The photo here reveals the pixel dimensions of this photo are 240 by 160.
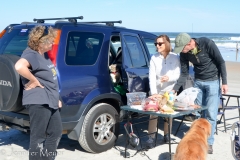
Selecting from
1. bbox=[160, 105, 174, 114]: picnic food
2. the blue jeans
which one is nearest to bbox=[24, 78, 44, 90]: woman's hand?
bbox=[160, 105, 174, 114]: picnic food

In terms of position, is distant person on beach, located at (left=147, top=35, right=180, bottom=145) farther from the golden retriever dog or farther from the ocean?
the ocean

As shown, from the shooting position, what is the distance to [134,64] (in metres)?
5.32

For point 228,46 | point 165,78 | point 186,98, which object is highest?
point 165,78

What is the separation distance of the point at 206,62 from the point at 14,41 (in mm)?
2930

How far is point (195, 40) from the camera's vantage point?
4.71m

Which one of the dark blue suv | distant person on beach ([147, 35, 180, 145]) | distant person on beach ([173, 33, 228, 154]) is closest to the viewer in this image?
the dark blue suv

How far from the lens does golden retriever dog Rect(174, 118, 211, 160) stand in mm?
3234

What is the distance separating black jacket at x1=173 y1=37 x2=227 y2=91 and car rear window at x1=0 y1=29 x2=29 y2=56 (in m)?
2.41

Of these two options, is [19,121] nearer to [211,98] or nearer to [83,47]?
[83,47]

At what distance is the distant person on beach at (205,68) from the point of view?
4.62m

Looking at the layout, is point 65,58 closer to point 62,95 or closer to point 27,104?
point 62,95

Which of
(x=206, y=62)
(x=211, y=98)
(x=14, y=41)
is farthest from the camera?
(x=211, y=98)

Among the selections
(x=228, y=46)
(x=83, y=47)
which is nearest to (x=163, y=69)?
(x=83, y=47)

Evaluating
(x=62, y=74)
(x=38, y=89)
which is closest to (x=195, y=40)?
(x=62, y=74)
